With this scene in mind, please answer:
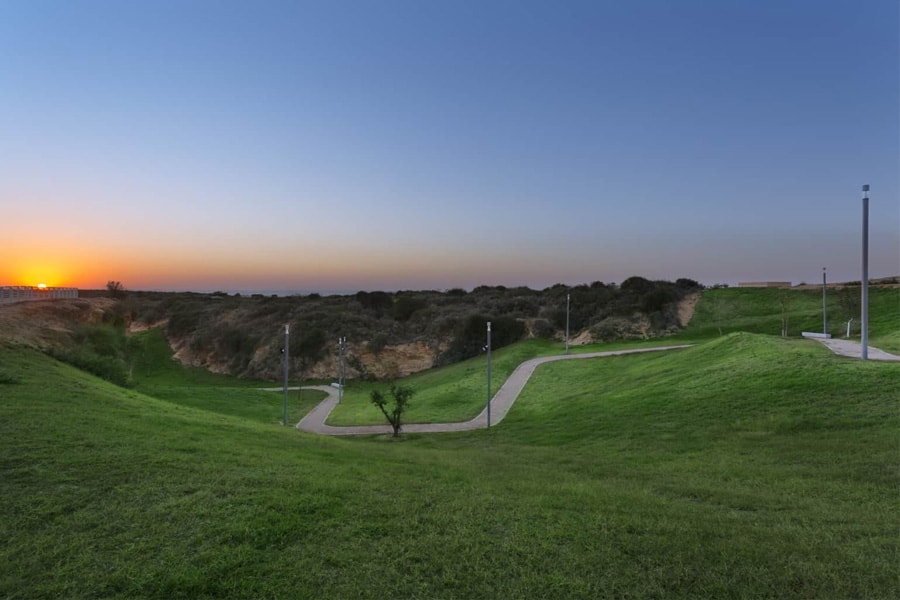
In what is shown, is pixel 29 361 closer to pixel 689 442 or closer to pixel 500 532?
pixel 500 532

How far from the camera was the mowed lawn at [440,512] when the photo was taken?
14.9 ft

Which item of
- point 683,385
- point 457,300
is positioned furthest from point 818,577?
point 457,300

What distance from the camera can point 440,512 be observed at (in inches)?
249

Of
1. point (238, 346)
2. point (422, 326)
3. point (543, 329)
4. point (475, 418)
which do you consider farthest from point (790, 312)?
point (238, 346)

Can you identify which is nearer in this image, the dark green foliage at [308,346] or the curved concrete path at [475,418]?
the curved concrete path at [475,418]

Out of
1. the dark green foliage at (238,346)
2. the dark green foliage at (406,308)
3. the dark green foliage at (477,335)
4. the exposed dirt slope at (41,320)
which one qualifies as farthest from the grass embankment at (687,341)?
the dark green foliage at (406,308)

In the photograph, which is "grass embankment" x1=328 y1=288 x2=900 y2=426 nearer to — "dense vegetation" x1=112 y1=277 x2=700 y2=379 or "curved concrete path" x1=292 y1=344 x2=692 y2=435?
"curved concrete path" x1=292 y1=344 x2=692 y2=435

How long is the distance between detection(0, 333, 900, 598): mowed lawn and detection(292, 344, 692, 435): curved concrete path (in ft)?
37.4

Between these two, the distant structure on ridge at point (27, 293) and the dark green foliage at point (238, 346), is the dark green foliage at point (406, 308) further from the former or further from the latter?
the distant structure on ridge at point (27, 293)

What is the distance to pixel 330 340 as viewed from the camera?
59812 millimetres

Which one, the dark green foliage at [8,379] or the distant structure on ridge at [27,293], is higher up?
the distant structure on ridge at [27,293]

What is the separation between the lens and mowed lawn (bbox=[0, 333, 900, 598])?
454 centimetres

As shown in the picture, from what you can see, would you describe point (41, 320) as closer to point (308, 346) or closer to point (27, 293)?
point (27, 293)

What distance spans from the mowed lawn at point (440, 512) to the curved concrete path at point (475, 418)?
11.4m
